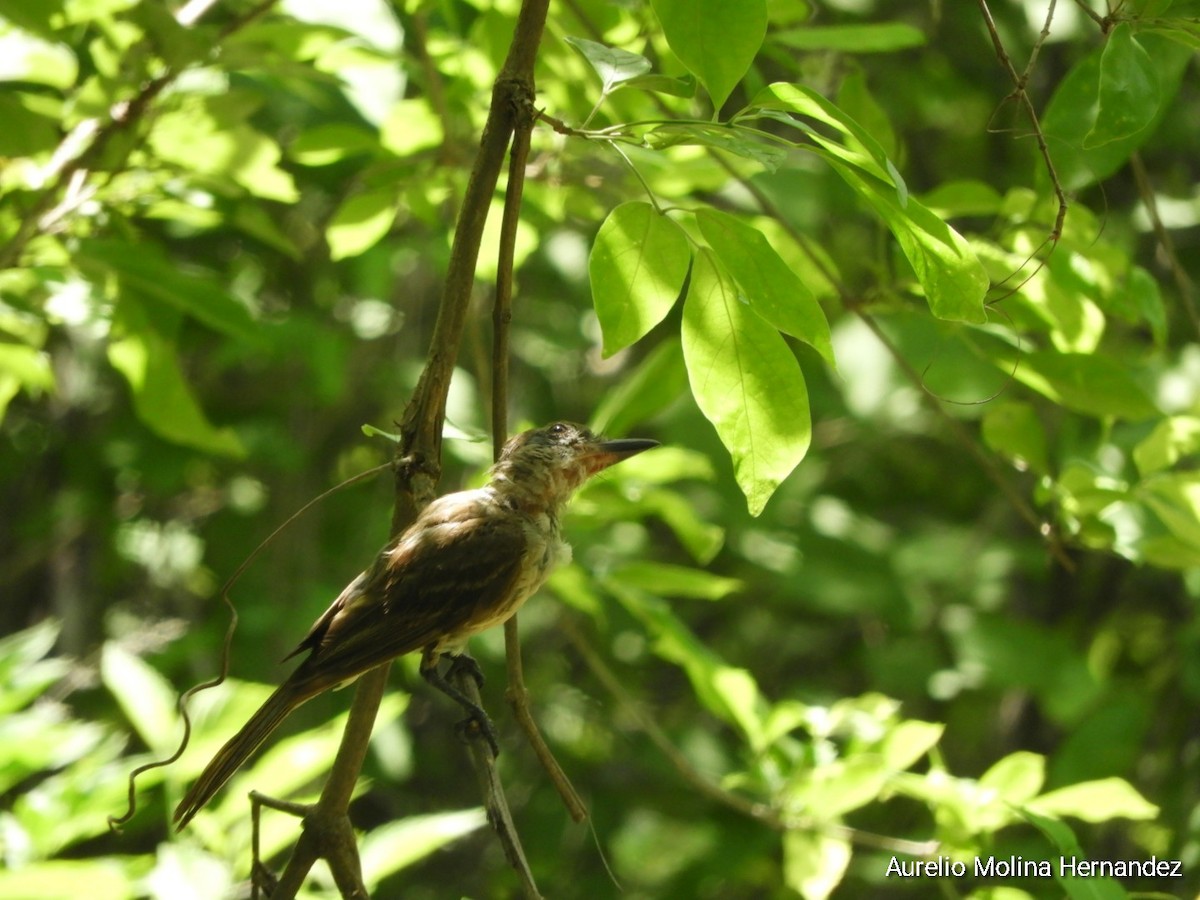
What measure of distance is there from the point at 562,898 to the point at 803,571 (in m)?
1.79

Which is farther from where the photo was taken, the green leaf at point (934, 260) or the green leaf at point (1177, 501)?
the green leaf at point (1177, 501)

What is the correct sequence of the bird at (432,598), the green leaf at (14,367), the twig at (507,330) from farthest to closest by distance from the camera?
the green leaf at (14,367), the bird at (432,598), the twig at (507,330)

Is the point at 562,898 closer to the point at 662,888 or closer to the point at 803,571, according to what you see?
the point at 662,888

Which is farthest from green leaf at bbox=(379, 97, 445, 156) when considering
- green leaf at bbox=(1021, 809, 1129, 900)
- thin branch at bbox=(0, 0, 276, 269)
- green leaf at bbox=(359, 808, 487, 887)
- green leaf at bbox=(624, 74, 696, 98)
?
green leaf at bbox=(1021, 809, 1129, 900)

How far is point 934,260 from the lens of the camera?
1637 millimetres

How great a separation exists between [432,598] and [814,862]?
1.04 metres

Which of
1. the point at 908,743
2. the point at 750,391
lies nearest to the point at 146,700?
the point at 908,743

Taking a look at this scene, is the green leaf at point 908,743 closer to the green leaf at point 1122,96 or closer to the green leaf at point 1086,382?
the green leaf at point 1086,382

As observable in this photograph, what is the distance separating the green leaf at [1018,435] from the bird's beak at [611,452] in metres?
0.79

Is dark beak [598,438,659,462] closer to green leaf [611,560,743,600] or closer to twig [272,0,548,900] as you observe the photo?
green leaf [611,560,743,600]

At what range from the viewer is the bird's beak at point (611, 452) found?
9.92ft

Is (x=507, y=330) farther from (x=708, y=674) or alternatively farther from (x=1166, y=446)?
(x=1166, y=446)

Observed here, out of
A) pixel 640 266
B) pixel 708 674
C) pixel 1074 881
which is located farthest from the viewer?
pixel 708 674

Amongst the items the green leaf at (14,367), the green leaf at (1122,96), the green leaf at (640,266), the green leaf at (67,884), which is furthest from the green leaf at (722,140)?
the green leaf at (14,367)
